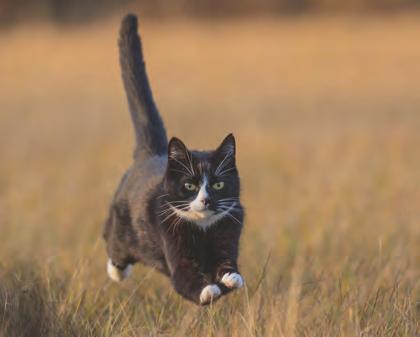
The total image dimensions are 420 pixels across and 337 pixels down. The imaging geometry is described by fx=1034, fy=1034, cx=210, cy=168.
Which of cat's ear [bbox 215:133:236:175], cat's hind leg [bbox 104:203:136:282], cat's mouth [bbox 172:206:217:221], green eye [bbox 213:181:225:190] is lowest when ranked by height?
cat's hind leg [bbox 104:203:136:282]

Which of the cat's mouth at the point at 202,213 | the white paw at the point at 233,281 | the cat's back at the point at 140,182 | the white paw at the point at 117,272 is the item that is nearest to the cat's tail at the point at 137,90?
the cat's back at the point at 140,182

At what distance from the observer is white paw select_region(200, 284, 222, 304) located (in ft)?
12.1

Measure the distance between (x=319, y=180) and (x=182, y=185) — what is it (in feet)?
14.6

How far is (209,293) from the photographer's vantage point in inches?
145

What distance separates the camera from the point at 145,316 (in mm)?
4223

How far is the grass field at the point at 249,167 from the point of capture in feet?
13.4

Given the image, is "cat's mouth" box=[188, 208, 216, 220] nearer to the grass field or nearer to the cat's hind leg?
the grass field

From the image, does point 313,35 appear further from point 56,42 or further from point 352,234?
point 352,234

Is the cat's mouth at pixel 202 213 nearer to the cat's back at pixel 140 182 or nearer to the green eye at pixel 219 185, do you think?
the green eye at pixel 219 185

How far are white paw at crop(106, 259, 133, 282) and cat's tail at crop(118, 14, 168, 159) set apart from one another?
53 centimetres

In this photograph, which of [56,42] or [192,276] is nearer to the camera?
[192,276]

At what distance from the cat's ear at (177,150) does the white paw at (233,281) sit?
494 millimetres

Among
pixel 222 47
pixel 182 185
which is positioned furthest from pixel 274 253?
pixel 222 47

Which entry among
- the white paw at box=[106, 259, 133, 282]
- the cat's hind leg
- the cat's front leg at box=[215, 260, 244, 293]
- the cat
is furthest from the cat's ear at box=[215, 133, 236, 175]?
the white paw at box=[106, 259, 133, 282]
